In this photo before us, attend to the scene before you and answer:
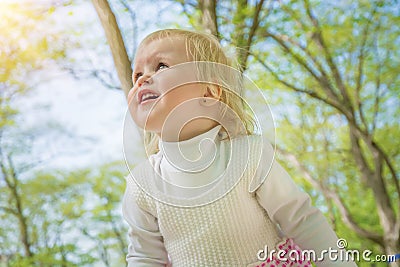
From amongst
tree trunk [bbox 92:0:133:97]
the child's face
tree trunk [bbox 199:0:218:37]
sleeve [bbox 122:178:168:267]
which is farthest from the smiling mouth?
tree trunk [bbox 199:0:218:37]

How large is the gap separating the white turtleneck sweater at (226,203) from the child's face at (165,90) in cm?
3

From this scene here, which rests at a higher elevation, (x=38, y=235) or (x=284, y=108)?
(x=284, y=108)

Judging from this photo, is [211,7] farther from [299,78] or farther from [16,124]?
[16,124]

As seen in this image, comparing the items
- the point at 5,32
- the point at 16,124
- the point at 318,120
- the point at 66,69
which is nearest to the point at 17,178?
the point at 16,124

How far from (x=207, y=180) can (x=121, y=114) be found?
7.89 ft

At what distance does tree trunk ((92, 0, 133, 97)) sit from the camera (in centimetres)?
95

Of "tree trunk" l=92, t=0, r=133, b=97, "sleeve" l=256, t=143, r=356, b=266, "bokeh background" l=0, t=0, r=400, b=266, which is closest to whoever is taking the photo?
"sleeve" l=256, t=143, r=356, b=266

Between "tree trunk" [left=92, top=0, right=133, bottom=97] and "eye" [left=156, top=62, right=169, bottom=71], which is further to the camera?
"tree trunk" [left=92, top=0, right=133, bottom=97]

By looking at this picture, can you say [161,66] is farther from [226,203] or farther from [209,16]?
[209,16]

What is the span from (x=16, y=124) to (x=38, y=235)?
683 millimetres

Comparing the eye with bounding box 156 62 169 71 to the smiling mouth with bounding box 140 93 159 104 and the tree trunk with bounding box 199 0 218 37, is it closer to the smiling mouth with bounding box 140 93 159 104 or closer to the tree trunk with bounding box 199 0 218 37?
the smiling mouth with bounding box 140 93 159 104

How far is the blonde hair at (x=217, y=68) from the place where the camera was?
0.60 m

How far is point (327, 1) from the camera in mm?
2555

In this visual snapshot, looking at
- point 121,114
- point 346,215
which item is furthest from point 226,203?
point 121,114
